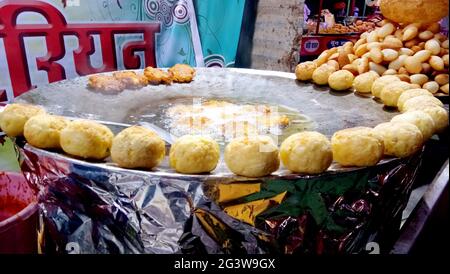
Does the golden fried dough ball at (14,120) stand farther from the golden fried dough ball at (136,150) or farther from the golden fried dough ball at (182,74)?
the golden fried dough ball at (182,74)

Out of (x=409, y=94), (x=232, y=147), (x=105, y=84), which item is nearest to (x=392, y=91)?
(x=409, y=94)

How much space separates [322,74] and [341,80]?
0.49 feet

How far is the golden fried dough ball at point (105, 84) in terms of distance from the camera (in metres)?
2.23

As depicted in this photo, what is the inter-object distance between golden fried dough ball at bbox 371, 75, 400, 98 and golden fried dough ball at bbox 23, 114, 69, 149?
1691mm

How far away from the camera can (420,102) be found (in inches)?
66.7

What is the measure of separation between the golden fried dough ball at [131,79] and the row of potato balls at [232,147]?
1050 mm

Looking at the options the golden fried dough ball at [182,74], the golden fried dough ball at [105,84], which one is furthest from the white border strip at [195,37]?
the golden fried dough ball at [105,84]

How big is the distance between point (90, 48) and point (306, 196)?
2272mm

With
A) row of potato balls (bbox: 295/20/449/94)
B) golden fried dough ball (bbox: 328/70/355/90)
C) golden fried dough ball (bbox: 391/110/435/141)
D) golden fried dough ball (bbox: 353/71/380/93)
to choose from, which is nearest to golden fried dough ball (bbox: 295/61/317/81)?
row of potato balls (bbox: 295/20/449/94)

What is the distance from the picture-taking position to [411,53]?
224cm

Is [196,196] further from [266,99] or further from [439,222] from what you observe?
[266,99]

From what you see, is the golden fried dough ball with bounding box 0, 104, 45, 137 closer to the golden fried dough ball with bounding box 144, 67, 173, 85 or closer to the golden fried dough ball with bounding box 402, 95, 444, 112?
the golden fried dough ball with bounding box 144, 67, 173, 85

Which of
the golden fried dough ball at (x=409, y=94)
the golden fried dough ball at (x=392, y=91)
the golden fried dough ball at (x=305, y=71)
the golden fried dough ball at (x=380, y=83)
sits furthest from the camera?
the golden fried dough ball at (x=305, y=71)

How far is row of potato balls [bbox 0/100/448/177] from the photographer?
1164 mm
